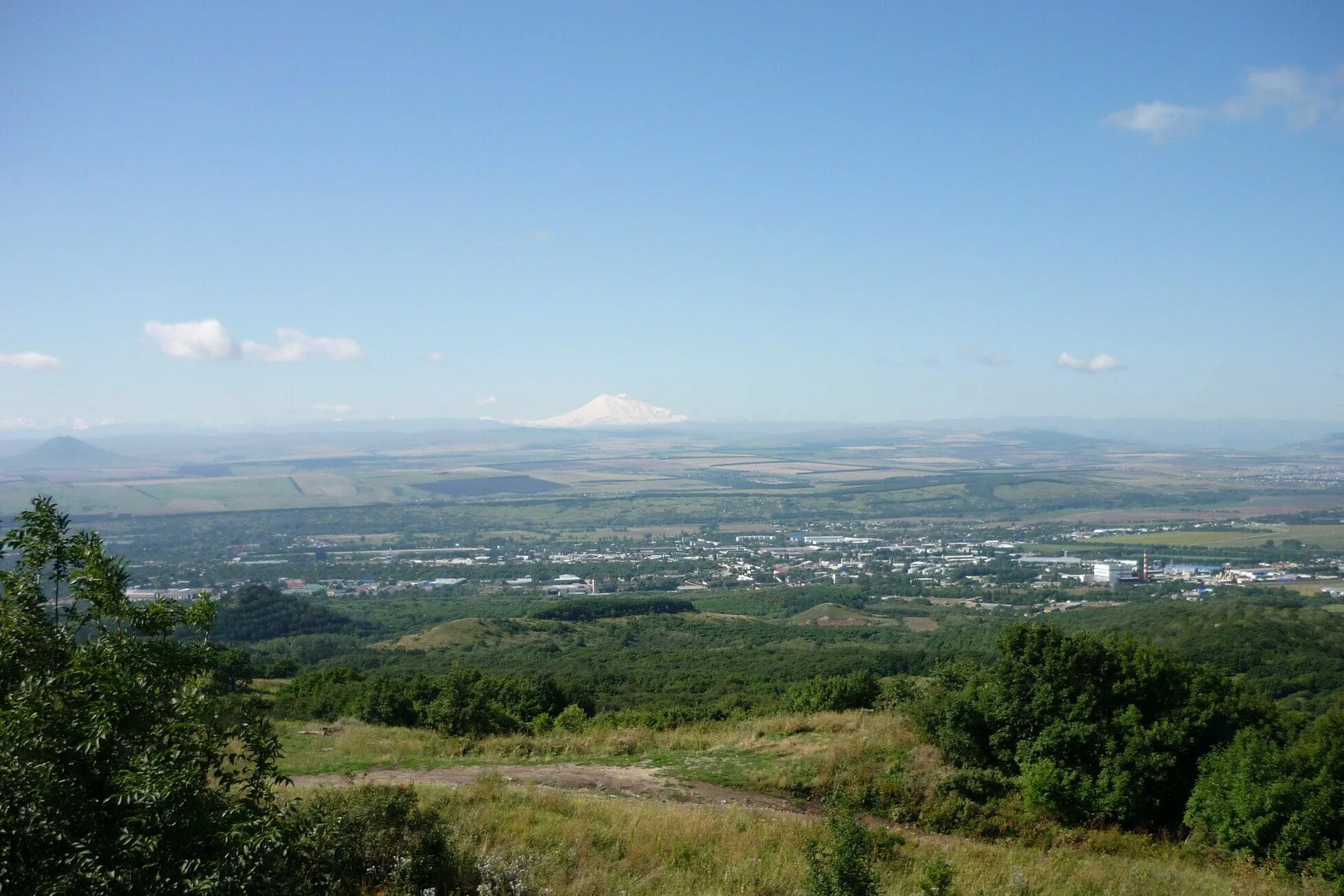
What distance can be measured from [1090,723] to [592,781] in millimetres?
7543

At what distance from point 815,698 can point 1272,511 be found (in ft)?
385

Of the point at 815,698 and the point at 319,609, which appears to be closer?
the point at 815,698

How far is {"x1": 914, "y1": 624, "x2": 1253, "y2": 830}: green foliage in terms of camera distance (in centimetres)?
1159

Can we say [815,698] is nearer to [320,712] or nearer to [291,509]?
[320,712]

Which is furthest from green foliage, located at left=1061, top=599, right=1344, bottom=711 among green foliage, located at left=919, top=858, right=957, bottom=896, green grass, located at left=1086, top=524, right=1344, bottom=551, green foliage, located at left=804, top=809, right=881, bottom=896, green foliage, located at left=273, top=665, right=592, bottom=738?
green grass, located at left=1086, top=524, right=1344, bottom=551

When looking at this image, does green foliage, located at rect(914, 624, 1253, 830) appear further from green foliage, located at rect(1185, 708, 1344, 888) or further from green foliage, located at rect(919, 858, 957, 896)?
green foliage, located at rect(919, 858, 957, 896)

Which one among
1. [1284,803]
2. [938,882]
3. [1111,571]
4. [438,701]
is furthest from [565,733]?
[1111,571]

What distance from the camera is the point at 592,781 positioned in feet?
41.8

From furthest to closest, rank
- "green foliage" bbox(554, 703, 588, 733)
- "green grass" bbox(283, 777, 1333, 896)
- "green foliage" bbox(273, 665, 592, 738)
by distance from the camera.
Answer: "green foliage" bbox(554, 703, 588, 733) < "green foliage" bbox(273, 665, 592, 738) < "green grass" bbox(283, 777, 1333, 896)

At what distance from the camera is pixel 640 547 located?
10550 centimetres

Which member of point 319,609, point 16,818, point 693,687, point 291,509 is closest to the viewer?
point 16,818

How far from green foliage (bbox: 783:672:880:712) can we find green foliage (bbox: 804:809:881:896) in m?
11.8

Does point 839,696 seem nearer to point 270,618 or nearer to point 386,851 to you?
point 386,851

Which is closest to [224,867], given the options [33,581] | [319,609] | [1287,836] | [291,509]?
[33,581]
